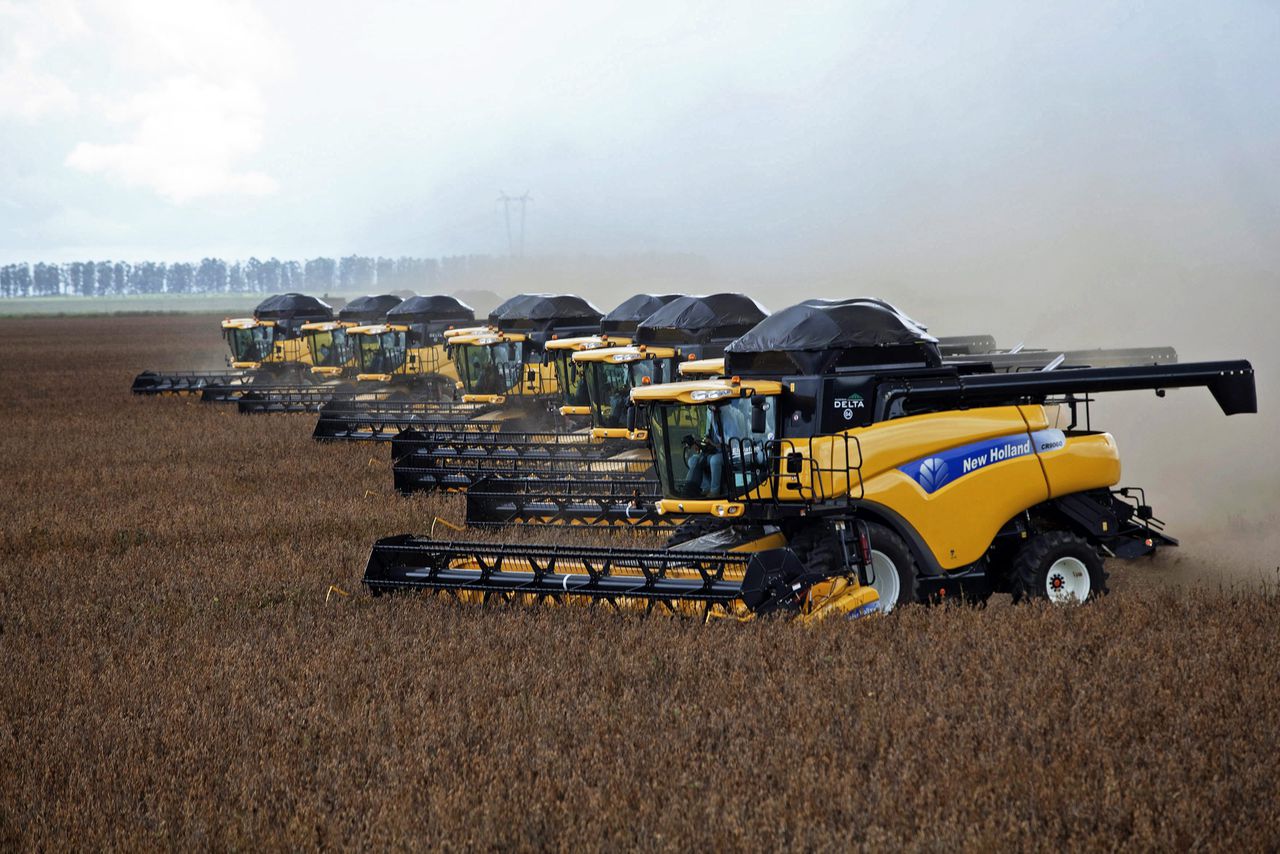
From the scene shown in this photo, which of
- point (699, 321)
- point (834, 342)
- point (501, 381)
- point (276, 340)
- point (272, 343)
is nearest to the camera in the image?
point (834, 342)

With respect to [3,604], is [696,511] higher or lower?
higher

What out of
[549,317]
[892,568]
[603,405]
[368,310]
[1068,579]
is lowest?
[1068,579]

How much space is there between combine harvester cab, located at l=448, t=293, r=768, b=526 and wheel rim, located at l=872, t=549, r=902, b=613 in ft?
12.2

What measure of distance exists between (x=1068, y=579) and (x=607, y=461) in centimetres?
758

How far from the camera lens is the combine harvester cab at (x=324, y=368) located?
3109cm

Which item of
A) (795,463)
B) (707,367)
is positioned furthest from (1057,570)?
(707,367)

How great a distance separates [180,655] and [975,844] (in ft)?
18.9

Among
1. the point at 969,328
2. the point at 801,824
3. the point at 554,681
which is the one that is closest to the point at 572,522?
the point at 554,681

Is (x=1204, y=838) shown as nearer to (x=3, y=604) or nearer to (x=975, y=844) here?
(x=975, y=844)

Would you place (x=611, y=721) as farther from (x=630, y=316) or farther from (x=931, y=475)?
(x=630, y=316)

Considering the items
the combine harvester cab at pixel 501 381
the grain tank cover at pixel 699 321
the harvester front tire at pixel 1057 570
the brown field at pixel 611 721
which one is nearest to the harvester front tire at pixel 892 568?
the brown field at pixel 611 721

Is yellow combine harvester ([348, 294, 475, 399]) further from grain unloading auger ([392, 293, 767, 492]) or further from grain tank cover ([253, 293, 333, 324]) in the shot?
grain unloading auger ([392, 293, 767, 492])

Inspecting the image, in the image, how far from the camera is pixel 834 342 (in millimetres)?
11031

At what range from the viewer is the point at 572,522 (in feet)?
48.0
